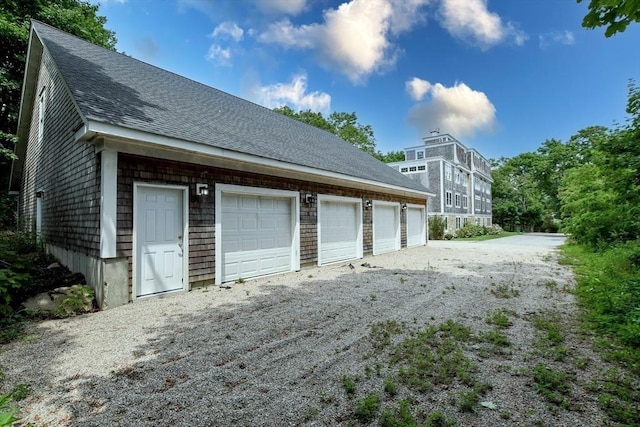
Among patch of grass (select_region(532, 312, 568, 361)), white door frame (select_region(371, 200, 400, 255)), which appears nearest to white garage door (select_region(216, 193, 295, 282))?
white door frame (select_region(371, 200, 400, 255))

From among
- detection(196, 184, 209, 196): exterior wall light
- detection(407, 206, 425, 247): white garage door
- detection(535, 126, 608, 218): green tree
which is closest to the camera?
detection(196, 184, 209, 196): exterior wall light

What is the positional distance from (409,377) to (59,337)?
13.7ft

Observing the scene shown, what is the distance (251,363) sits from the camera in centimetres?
315

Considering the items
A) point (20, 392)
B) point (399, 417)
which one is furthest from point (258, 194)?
point (399, 417)

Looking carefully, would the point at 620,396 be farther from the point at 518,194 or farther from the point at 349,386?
the point at 518,194

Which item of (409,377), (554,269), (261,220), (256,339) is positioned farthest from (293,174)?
(554,269)

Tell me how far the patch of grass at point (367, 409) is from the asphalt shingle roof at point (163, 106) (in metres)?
5.09

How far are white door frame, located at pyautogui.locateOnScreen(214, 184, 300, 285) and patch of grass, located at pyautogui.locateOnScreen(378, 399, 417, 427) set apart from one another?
16.9 feet

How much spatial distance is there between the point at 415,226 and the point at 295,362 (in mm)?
13478

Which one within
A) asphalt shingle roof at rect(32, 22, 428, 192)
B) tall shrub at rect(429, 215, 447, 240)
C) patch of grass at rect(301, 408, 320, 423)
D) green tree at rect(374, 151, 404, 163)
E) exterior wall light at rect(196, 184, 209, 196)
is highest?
green tree at rect(374, 151, 404, 163)

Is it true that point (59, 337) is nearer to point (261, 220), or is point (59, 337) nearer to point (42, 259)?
point (261, 220)

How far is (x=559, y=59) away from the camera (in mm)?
9883

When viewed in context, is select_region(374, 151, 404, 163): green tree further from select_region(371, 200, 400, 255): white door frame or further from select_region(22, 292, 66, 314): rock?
select_region(22, 292, 66, 314): rock

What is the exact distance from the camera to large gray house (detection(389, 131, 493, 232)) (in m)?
27.1
